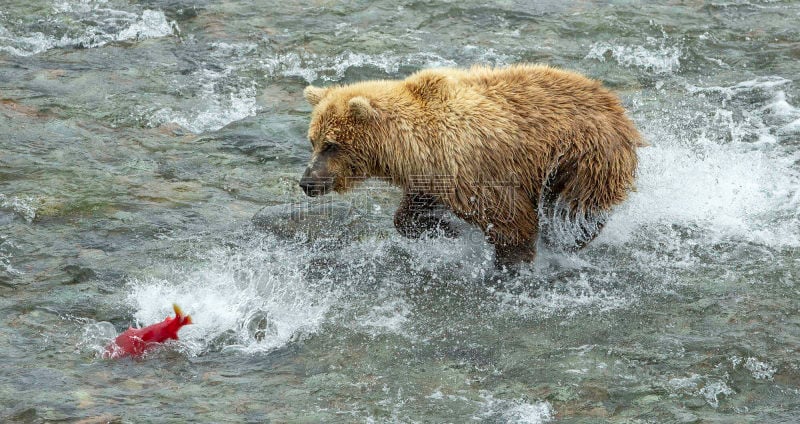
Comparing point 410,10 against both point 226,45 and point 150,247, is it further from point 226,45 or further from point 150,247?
point 150,247

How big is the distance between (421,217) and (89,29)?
5.20 m

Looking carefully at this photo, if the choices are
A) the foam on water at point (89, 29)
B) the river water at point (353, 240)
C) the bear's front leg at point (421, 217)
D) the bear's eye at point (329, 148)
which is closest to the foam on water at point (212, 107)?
the river water at point (353, 240)

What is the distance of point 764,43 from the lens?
32.3ft

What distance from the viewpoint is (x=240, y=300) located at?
20.6ft

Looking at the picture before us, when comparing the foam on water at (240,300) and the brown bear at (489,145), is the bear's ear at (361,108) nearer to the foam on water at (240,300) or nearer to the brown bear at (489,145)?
the brown bear at (489,145)

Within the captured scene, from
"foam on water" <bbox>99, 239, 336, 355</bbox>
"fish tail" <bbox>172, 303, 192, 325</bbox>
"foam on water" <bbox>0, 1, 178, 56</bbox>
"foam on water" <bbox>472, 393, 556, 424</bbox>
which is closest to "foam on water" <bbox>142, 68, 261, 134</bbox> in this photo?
"foam on water" <bbox>0, 1, 178, 56</bbox>

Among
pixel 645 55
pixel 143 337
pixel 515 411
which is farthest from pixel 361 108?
pixel 645 55

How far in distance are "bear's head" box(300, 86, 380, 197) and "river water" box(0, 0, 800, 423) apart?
0.71 m

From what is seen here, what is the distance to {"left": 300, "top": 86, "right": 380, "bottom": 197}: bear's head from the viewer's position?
20.9ft

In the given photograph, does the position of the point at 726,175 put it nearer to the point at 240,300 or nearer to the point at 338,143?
the point at 338,143

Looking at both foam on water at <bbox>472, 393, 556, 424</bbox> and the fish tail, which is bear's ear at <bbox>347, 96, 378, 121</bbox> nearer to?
the fish tail

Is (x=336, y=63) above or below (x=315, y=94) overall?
below

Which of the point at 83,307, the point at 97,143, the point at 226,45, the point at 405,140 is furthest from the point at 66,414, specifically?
the point at 226,45

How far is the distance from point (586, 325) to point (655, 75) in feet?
13.8
